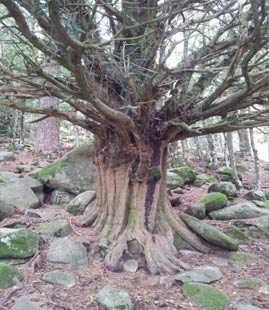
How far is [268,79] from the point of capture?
13.2 ft

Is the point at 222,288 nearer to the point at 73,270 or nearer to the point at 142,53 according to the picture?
the point at 73,270

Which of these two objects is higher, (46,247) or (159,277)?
(46,247)

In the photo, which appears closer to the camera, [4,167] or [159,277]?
[159,277]

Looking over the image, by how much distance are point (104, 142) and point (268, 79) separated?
8.37 ft

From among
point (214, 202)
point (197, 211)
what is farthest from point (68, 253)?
point (214, 202)

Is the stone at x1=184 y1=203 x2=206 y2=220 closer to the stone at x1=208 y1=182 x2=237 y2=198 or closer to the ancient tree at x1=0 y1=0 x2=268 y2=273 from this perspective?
the ancient tree at x1=0 y1=0 x2=268 y2=273

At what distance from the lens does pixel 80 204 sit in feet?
20.2

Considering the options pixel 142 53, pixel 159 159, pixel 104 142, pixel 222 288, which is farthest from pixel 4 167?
pixel 222 288

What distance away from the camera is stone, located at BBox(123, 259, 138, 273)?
449cm

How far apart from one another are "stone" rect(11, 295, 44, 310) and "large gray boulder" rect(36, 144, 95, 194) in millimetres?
3597

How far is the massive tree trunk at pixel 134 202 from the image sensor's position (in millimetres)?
5005

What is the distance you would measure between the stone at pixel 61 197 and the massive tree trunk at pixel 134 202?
1.50 meters

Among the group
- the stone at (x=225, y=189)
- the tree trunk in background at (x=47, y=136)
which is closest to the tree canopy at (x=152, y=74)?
the stone at (x=225, y=189)

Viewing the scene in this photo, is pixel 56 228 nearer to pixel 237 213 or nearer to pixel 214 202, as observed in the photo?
pixel 214 202
